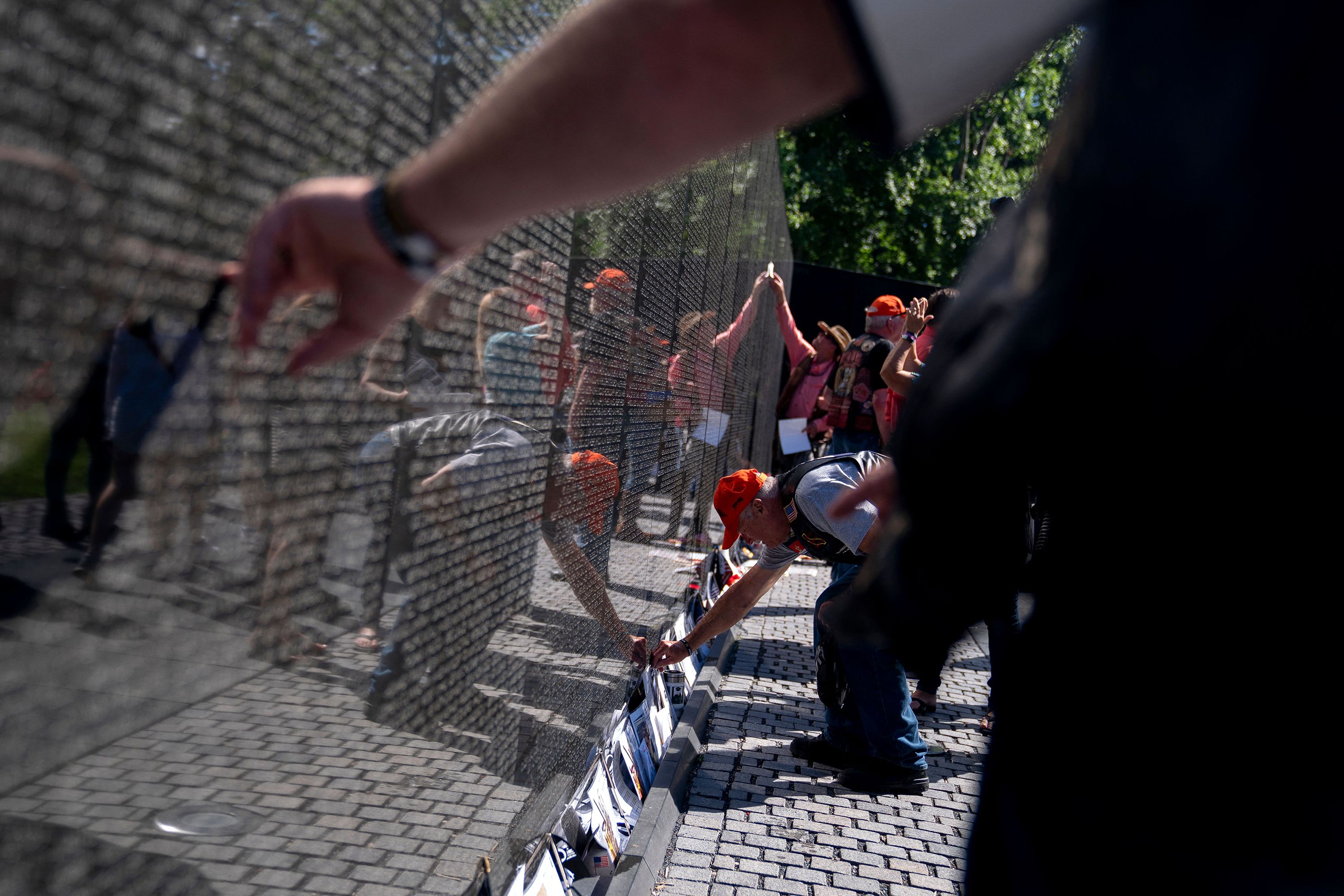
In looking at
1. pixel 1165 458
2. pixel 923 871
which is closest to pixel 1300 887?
pixel 1165 458

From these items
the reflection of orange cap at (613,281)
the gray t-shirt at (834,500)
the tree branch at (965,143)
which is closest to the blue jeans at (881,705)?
the gray t-shirt at (834,500)

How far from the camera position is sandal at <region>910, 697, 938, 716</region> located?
569cm

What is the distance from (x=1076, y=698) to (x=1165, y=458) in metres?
0.23

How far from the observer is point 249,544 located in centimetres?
108

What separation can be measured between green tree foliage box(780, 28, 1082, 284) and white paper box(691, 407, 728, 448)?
43.1 feet

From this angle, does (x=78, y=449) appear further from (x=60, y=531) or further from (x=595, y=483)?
(x=595, y=483)

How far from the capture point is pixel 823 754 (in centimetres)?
466

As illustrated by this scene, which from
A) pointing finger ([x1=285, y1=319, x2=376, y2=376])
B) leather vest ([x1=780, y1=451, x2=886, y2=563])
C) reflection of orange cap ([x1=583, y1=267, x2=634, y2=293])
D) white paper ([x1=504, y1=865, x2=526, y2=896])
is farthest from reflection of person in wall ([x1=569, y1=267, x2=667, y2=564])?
pointing finger ([x1=285, y1=319, x2=376, y2=376])

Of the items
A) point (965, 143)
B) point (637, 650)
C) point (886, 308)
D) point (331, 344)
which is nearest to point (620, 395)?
point (637, 650)

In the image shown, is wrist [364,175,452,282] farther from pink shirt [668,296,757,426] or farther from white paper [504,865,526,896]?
pink shirt [668,296,757,426]

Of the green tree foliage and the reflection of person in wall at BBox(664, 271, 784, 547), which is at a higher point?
the green tree foliage

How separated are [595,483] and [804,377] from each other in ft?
22.6

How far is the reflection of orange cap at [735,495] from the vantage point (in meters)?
4.47

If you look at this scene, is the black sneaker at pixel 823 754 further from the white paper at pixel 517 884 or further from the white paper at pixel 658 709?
the white paper at pixel 517 884
